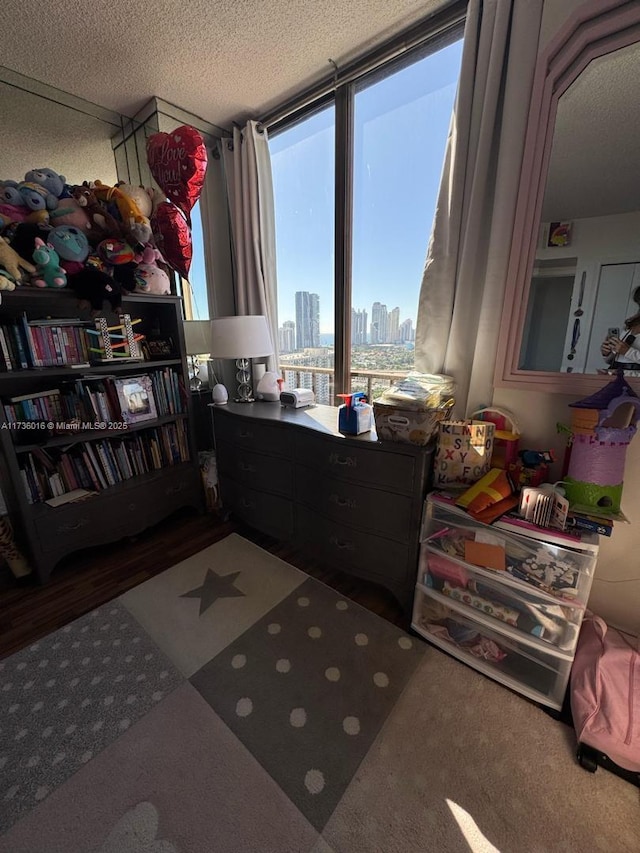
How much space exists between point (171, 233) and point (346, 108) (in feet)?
3.81

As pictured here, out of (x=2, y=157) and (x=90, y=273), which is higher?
(x=2, y=157)

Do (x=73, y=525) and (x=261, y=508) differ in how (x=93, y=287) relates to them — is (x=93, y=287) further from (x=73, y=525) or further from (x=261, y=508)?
(x=261, y=508)

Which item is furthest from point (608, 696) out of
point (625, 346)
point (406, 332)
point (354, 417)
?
point (406, 332)

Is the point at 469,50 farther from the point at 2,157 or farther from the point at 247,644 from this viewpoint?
the point at 247,644

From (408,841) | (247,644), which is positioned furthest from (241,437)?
(408,841)

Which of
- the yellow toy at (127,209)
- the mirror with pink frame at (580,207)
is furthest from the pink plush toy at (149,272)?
the mirror with pink frame at (580,207)

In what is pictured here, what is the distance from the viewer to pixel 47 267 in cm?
149

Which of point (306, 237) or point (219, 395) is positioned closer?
point (219, 395)

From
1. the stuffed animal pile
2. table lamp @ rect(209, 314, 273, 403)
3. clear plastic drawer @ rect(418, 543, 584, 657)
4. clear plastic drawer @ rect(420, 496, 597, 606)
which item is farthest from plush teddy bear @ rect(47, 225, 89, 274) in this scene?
clear plastic drawer @ rect(418, 543, 584, 657)

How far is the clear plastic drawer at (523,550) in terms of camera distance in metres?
1.08

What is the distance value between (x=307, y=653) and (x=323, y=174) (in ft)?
8.25

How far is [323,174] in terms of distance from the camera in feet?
6.71

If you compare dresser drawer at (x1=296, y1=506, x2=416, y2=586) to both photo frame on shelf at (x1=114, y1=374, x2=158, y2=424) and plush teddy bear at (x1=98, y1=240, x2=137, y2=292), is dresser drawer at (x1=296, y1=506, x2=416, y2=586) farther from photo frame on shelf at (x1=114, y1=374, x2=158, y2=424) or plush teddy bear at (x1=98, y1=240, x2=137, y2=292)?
plush teddy bear at (x1=98, y1=240, x2=137, y2=292)

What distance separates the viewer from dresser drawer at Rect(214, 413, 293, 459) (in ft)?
5.80
